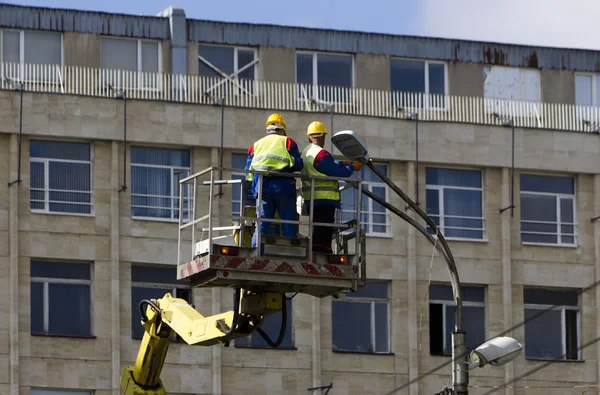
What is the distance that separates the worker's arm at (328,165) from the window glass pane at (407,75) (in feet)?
96.9

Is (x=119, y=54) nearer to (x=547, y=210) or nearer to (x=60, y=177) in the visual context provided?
(x=60, y=177)

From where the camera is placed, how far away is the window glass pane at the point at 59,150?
57250 millimetres

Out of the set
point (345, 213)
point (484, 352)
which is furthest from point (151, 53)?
point (484, 352)

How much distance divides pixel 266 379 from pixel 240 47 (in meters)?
10.2

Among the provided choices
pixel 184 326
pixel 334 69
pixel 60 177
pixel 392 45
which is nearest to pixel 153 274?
pixel 60 177

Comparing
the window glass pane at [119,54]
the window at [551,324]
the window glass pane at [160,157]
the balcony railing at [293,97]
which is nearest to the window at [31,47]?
the balcony railing at [293,97]

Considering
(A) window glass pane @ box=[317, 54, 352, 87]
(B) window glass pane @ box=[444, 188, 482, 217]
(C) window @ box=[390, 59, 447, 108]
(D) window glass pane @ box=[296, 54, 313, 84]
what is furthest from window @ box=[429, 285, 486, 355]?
(D) window glass pane @ box=[296, 54, 313, 84]

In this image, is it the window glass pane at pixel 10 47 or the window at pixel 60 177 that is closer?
the window at pixel 60 177

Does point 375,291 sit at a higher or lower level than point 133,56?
lower

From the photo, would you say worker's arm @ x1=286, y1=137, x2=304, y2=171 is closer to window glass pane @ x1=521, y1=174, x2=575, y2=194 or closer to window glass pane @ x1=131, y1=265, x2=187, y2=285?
window glass pane @ x1=131, y1=265, x2=187, y2=285

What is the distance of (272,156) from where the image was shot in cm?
3238

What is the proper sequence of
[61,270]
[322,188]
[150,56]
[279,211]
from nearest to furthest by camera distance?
[279,211], [322,188], [61,270], [150,56]

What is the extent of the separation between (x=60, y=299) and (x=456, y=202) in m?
12.6

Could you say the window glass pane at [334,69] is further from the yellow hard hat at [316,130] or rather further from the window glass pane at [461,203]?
the yellow hard hat at [316,130]
